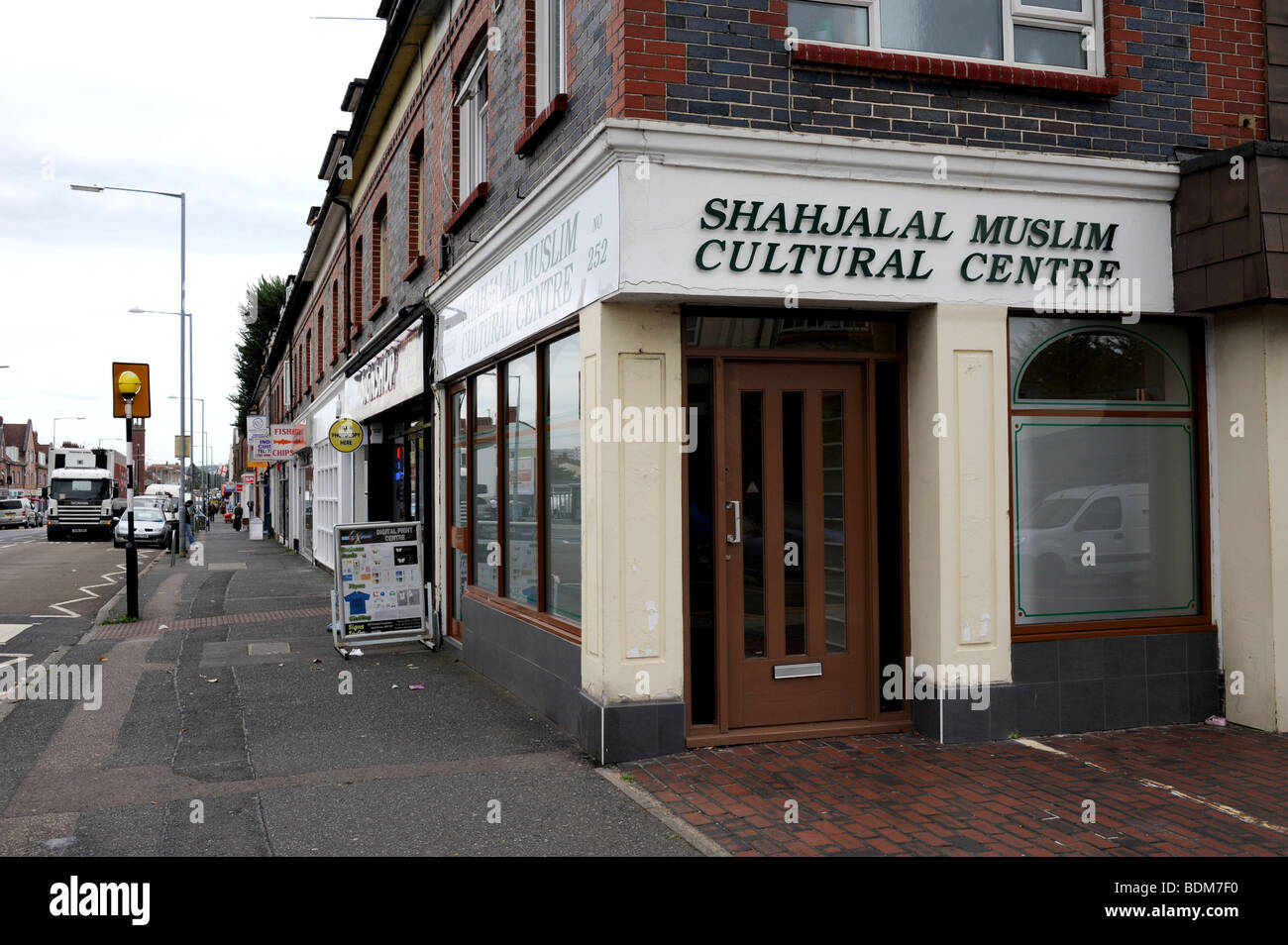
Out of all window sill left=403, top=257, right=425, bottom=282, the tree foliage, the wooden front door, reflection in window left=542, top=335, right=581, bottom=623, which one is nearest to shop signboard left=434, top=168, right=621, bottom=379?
reflection in window left=542, top=335, right=581, bottom=623

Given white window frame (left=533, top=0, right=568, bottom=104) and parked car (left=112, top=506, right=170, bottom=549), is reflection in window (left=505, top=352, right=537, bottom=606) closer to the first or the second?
white window frame (left=533, top=0, right=568, bottom=104)

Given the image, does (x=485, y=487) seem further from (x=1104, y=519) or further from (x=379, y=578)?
(x=1104, y=519)

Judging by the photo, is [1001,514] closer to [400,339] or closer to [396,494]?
[400,339]

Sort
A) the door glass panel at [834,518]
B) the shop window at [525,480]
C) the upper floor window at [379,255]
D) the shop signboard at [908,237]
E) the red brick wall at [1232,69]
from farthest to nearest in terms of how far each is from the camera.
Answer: the upper floor window at [379,255]
the shop window at [525,480]
the red brick wall at [1232,69]
the door glass panel at [834,518]
the shop signboard at [908,237]

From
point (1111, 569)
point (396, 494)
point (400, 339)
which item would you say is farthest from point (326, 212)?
point (1111, 569)

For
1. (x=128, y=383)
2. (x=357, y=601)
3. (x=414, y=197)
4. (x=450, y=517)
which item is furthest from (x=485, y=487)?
(x=128, y=383)

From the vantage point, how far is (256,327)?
63.5m

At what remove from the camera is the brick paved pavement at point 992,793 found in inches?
184

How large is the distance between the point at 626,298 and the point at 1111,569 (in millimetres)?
3865

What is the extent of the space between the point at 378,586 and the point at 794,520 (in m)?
5.58

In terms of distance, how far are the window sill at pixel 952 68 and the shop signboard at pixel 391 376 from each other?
6314mm

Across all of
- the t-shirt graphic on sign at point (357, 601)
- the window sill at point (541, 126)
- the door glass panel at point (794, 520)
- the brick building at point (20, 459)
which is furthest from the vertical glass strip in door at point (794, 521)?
the brick building at point (20, 459)

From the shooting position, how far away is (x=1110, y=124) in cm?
693

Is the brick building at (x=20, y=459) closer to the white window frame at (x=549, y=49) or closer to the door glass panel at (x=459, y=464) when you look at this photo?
the door glass panel at (x=459, y=464)
